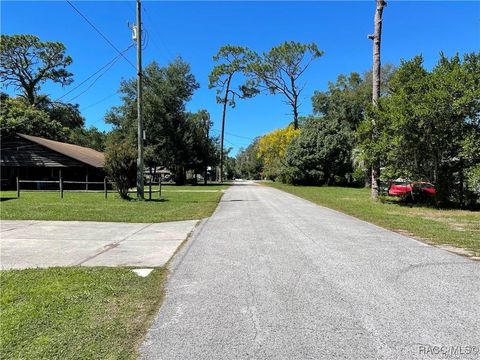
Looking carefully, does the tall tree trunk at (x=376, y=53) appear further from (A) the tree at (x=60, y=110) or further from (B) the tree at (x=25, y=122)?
(A) the tree at (x=60, y=110)

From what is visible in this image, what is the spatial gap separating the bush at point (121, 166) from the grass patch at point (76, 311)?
1494 cm

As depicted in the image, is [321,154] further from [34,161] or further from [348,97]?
[34,161]

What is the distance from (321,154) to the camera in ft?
145

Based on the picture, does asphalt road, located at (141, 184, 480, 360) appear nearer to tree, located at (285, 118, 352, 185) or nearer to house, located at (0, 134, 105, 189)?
house, located at (0, 134, 105, 189)

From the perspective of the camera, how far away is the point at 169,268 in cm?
648

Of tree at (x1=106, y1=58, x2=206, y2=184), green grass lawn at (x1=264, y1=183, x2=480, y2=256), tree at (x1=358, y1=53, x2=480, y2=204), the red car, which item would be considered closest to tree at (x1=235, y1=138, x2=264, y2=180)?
tree at (x1=106, y1=58, x2=206, y2=184)

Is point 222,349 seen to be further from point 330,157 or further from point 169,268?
point 330,157

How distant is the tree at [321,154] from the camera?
44.3 meters

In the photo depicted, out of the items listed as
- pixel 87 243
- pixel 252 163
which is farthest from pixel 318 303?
pixel 252 163

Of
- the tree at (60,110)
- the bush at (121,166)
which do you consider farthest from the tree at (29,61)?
the bush at (121,166)

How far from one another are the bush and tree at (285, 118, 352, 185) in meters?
26.9

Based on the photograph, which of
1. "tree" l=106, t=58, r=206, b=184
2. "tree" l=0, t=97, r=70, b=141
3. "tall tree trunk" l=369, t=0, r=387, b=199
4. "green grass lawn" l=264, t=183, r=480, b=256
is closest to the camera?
"green grass lawn" l=264, t=183, r=480, b=256

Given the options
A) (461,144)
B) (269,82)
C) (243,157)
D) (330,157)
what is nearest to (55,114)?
(269,82)

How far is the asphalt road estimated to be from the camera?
11.7 ft
